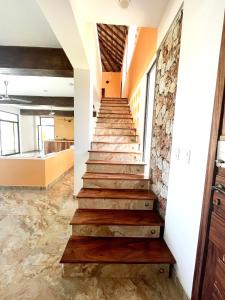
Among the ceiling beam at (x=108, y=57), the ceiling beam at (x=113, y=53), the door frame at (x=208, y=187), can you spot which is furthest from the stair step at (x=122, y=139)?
the ceiling beam at (x=108, y=57)

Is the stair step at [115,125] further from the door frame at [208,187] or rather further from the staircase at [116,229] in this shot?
the door frame at [208,187]

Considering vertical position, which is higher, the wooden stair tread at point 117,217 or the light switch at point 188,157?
the light switch at point 188,157

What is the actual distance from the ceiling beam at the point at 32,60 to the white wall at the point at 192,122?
2295 mm

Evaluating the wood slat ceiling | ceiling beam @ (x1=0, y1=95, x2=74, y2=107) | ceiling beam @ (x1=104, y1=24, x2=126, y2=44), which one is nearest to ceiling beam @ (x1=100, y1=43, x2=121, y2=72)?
the wood slat ceiling

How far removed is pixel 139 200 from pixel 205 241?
1.11 metres

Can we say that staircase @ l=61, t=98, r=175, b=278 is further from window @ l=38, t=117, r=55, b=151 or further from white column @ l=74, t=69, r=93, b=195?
window @ l=38, t=117, r=55, b=151

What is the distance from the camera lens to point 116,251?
165 cm

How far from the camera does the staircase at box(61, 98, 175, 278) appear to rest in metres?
1.56

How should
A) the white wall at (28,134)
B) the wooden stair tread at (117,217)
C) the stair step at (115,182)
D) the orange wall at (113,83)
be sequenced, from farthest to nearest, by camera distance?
1. the orange wall at (113,83)
2. the white wall at (28,134)
3. the stair step at (115,182)
4. the wooden stair tread at (117,217)

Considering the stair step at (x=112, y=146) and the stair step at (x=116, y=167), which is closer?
the stair step at (x=116, y=167)

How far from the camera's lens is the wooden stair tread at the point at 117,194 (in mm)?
2154

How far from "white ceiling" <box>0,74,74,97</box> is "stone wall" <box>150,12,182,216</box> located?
293 centimetres


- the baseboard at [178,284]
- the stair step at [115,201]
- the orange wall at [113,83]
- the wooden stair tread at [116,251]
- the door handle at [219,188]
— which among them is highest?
the orange wall at [113,83]

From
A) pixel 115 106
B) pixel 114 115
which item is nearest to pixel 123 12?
pixel 114 115
